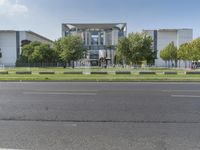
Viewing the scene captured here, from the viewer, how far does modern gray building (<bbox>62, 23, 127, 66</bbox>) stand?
131500mm

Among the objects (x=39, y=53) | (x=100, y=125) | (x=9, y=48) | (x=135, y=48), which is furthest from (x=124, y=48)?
(x=9, y=48)

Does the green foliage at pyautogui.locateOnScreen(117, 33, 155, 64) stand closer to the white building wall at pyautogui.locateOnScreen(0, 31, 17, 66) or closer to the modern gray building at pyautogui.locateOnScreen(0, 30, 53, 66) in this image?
the modern gray building at pyautogui.locateOnScreen(0, 30, 53, 66)

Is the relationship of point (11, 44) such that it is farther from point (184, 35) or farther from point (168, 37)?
point (184, 35)

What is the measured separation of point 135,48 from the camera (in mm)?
59656

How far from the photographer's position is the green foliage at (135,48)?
59953 mm

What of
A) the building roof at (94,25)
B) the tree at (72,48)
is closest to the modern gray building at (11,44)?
the building roof at (94,25)

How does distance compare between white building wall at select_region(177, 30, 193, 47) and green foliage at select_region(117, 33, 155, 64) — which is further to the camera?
white building wall at select_region(177, 30, 193, 47)

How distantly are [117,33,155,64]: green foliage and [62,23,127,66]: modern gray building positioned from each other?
6795 cm

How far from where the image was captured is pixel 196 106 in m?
10.1

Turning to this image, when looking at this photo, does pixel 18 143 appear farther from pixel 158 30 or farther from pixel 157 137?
pixel 158 30

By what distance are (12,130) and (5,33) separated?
130 metres

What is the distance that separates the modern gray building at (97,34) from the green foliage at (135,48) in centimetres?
6795

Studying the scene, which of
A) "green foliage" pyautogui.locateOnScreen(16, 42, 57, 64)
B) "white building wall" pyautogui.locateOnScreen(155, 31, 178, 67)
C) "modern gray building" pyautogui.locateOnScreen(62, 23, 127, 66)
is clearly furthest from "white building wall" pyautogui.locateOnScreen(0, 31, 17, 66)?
"white building wall" pyautogui.locateOnScreen(155, 31, 178, 67)

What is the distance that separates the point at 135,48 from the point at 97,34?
78450mm
